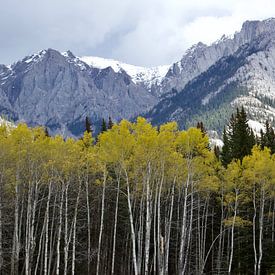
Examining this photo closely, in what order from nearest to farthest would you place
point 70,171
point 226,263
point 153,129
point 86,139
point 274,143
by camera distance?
point 153,129 < point 70,171 < point 86,139 < point 226,263 < point 274,143

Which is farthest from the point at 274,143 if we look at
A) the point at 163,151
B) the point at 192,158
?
the point at 163,151

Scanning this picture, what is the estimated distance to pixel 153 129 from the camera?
32250 mm

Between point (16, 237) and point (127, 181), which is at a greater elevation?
point (127, 181)

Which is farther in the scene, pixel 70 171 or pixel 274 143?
pixel 274 143

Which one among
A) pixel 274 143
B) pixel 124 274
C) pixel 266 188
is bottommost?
pixel 124 274

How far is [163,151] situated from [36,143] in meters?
9.30

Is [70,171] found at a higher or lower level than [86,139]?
lower

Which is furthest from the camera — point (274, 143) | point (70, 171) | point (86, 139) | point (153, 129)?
point (274, 143)

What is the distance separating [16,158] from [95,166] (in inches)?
269

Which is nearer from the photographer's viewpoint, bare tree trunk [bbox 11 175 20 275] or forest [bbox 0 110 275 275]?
bare tree trunk [bbox 11 175 20 275]

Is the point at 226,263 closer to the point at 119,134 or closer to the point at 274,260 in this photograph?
the point at 274,260

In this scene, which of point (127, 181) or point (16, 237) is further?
point (127, 181)

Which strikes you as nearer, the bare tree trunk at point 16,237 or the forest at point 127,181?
the bare tree trunk at point 16,237

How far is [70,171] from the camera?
35281mm
